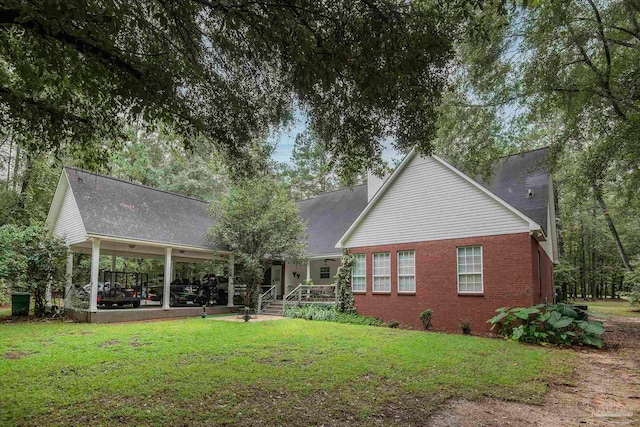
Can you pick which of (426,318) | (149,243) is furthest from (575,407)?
(149,243)

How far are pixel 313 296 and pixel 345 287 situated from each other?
2521 millimetres

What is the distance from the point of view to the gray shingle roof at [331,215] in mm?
19016

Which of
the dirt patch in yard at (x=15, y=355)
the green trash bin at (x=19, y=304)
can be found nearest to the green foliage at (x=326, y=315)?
the dirt patch in yard at (x=15, y=355)

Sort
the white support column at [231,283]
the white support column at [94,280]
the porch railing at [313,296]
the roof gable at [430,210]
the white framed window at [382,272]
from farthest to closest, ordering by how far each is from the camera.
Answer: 1. the white support column at [231,283]
2. the porch railing at [313,296]
3. the white framed window at [382,272]
4. the white support column at [94,280]
5. the roof gable at [430,210]

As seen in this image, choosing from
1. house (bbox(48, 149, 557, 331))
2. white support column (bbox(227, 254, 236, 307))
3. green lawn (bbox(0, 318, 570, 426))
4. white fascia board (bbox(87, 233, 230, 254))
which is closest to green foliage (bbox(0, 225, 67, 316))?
house (bbox(48, 149, 557, 331))

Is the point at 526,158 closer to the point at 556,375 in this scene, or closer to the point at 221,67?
the point at 556,375

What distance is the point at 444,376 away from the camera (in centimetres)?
638

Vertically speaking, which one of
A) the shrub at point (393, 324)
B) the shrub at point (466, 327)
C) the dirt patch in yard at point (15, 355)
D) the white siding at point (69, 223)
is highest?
the white siding at point (69, 223)

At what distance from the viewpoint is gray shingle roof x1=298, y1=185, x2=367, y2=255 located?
1902 cm

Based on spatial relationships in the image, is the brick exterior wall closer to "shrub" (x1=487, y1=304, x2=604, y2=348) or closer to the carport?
"shrub" (x1=487, y1=304, x2=604, y2=348)

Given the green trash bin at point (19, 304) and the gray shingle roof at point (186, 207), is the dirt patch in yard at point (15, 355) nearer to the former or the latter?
the gray shingle roof at point (186, 207)

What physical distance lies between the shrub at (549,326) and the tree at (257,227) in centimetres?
914

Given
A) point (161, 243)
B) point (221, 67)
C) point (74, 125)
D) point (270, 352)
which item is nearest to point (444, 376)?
point (270, 352)

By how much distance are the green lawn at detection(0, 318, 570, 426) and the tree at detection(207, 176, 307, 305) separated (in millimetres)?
6553
